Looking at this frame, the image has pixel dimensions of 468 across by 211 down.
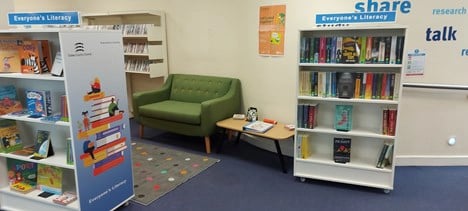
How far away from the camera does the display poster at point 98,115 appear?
2.27m

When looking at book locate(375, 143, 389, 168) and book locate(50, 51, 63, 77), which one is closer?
book locate(50, 51, 63, 77)

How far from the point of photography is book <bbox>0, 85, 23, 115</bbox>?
2.64 meters

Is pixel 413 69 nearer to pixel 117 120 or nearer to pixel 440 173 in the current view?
pixel 440 173

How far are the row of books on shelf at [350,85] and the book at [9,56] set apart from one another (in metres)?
2.48

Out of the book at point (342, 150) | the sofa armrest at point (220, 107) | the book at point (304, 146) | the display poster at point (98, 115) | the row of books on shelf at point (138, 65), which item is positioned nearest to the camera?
the display poster at point (98, 115)

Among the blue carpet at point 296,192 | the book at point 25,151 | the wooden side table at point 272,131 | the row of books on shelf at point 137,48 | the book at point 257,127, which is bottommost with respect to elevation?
the blue carpet at point 296,192

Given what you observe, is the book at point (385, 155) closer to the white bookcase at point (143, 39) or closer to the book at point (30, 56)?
the book at point (30, 56)

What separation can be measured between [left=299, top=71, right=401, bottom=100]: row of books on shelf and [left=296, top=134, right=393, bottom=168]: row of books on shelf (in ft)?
1.48

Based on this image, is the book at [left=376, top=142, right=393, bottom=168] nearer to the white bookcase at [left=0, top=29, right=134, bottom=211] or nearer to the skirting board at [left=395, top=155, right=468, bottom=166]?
the skirting board at [left=395, top=155, right=468, bottom=166]

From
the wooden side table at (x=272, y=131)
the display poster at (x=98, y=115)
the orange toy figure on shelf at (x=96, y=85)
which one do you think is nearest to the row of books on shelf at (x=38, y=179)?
the display poster at (x=98, y=115)

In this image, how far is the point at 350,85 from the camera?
3.05 metres

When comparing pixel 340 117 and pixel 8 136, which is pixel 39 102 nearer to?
pixel 8 136

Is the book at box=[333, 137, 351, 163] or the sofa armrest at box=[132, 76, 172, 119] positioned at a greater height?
the sofa armrest at box=[132, 76, 172, 119]

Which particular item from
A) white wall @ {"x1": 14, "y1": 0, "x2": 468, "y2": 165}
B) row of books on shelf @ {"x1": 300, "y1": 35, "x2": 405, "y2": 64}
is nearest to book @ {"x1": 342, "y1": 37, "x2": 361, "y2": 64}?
row of books on shelf @ {"x1": 300, "y1": 35, "x2": 405, "y2": 64}
